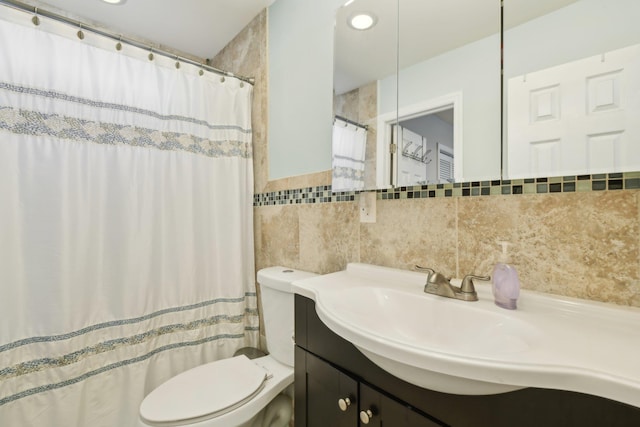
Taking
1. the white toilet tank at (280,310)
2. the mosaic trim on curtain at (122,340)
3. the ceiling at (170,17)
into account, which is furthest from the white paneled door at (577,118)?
the ceiling at (170,17)

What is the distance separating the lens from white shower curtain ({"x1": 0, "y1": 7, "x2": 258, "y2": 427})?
3.68 feet

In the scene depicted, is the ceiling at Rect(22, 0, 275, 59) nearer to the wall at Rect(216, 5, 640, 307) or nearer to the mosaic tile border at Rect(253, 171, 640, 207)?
the wall at Rect(216, 5, 640, 307)

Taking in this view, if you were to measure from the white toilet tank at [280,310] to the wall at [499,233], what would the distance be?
0.17 metres

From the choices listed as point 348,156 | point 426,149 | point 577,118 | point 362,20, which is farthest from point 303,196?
point 577,118

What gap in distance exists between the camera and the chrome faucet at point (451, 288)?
78cm

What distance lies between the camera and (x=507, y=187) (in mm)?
799

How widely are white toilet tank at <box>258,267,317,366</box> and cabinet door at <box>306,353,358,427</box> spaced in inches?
15.1

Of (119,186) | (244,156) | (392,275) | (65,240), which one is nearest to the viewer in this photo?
(392,275)

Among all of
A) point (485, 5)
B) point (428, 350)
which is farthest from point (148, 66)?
point (428, 350)

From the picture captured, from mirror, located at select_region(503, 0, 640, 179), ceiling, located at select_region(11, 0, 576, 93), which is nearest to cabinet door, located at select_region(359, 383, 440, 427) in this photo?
mirror, located at select_region(503, 0, 640, 179)

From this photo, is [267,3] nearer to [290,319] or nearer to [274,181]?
[274,181]

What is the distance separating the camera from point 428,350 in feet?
1.58

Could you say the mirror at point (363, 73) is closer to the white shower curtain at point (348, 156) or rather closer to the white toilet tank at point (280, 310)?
the white shower curtain at point (348, 156)

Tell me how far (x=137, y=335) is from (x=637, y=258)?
181 cm
